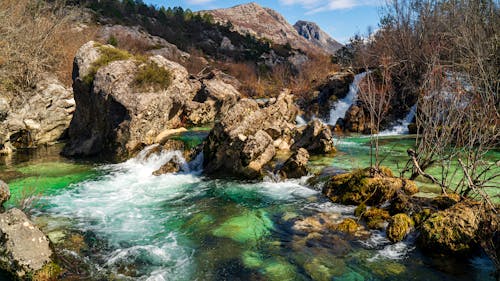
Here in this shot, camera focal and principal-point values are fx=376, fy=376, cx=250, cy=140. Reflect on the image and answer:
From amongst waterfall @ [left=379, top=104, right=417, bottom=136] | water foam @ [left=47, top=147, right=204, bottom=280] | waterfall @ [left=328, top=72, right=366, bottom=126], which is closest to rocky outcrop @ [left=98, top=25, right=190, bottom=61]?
waterfall @ [left=328, top=72, right=366, bottom=126]

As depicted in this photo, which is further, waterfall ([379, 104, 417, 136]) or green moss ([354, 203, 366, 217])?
waterfall ([379, 104, 417, 136])

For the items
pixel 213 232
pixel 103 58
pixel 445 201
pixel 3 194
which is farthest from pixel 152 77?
pixel 445 201

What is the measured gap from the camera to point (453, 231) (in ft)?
22.9

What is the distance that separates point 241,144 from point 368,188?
494 centimetres

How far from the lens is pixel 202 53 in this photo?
5553cm

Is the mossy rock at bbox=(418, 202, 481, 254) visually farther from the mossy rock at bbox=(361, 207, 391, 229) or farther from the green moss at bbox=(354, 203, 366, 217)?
the green moss at bbox=(354, 203, 366, 217)

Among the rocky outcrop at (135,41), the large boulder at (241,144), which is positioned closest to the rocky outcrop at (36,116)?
the large boulder at (241,144)

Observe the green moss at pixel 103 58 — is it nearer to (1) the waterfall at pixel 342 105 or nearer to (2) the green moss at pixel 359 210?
(2) the green moss at pixel 359 210

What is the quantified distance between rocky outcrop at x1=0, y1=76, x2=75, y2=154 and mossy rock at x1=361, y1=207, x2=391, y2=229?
54.4ft

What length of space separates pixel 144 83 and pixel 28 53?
909 cm

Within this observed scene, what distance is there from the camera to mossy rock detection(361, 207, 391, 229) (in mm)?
8152

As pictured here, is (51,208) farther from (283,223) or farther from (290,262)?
(290,262)

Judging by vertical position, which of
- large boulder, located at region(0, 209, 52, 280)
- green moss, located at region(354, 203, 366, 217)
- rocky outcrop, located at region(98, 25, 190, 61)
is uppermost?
rocky outcrop, located at region(98, 25, 190, 61)

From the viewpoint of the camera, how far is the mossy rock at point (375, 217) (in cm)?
815
